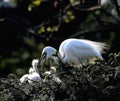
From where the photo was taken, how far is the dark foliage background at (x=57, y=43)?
9.07m

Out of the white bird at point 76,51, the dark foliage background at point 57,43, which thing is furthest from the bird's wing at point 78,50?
the dark foliage background at point 57,43

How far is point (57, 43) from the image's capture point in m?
15.9

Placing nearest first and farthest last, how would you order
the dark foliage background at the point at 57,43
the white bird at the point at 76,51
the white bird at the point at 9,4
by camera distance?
the dark foliage background at the point at 57,43
the white bird at the point at 76,51
the white bird at the point at 9,4

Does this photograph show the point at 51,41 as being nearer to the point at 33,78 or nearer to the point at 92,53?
the point at 92,53

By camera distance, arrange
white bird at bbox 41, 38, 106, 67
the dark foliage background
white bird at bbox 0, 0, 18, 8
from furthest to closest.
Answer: white bird at bbox 0, 0, 18, 8 < white bird at bbox 41, 38, 106, 67 < the dark foliage background

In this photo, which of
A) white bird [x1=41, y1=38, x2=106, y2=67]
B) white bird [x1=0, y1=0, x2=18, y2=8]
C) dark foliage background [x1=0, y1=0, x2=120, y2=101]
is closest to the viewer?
dark foliage background [x1=0, y1=0, x2=120, y2=101]

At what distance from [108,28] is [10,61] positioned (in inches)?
285

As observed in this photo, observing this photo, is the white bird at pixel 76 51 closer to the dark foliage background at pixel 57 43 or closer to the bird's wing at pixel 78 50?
the bird's wing at pixel 78 50

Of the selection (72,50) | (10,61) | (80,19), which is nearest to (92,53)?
(72,50)

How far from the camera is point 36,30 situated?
1658 centimetres

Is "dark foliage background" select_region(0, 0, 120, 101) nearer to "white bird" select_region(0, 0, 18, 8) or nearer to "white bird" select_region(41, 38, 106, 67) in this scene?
"white bird" select_region(0, 0, 18, 8)

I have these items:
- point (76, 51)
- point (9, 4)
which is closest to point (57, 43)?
point (76, 51)

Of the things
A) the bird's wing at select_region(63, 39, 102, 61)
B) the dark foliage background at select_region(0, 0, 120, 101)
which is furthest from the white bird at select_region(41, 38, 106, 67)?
the dark foliage background at select_region(0, 0, 120, 101)

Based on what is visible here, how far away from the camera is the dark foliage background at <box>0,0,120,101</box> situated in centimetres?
907
